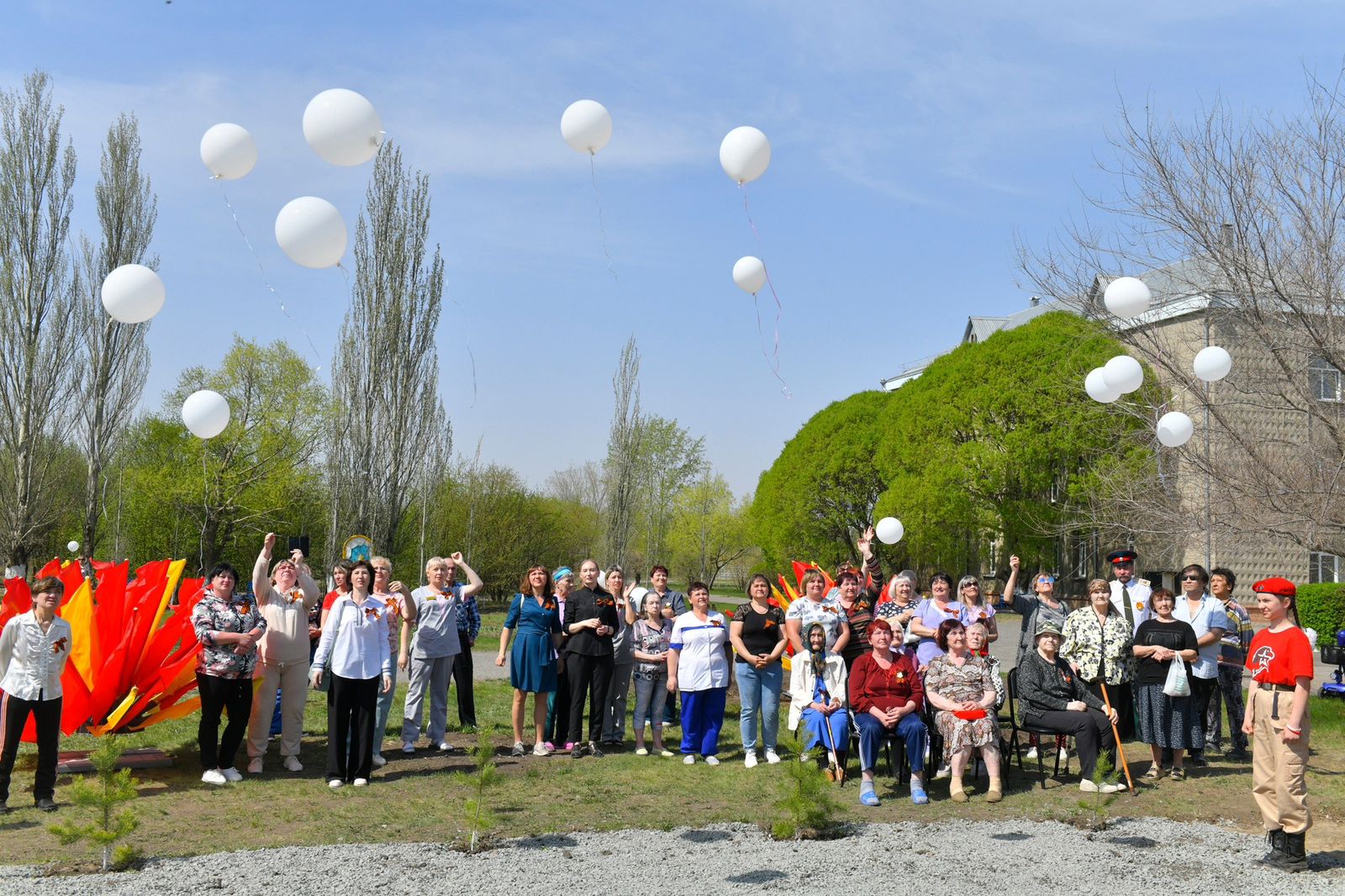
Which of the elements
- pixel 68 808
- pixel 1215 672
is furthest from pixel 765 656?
pixel 68 808

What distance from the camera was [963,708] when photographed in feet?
25.2

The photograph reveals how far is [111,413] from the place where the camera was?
1183 inches

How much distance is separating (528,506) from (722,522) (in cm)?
1396

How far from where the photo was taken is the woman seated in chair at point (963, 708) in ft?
24.8

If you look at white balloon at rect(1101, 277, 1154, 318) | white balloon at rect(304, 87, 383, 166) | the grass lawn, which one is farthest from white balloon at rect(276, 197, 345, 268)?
white balloon at rect(1101, 277, 1154, 318)

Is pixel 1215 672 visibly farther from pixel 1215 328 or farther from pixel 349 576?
pixel 349 576

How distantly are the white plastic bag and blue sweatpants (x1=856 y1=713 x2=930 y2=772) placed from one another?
82.9 inches

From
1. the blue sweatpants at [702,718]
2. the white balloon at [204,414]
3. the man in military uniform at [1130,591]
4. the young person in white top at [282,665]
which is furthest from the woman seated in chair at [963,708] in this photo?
the white balloon at [204,414]

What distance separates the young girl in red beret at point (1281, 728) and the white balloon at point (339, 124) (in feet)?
21.5

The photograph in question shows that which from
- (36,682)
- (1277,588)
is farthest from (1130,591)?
(36,682)

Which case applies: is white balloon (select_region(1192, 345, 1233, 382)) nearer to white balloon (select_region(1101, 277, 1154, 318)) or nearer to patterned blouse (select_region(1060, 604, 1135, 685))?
white balloon (select_region(1101, 277, 1154, 318))

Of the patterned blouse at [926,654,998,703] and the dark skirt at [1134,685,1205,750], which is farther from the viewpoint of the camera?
the dark skirt at [1134,685,1205,750]

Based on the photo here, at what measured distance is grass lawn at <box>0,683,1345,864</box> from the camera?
6.37m

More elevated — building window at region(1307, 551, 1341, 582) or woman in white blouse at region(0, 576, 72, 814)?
building window at region(1307, 551, 1341, 582)
